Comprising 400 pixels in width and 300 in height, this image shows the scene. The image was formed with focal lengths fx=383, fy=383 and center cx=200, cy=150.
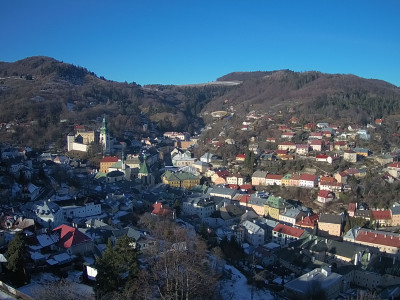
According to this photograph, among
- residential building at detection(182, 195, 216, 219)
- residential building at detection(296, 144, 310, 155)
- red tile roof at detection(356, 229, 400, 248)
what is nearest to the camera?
red tile roof at detection(356, 229, 400, 248)

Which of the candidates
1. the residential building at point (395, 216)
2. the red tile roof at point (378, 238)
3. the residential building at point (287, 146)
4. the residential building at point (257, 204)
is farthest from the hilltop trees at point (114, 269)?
the residential building at point (287, 146)

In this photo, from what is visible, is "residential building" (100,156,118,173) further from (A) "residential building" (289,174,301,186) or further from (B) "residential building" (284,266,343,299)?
(B) "residential building" (284,266,343,299)

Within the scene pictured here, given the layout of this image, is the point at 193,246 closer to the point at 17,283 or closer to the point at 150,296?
the point at 150,296

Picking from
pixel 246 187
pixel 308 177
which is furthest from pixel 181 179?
pixel 308 177

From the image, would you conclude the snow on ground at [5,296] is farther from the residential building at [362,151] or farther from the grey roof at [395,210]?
the residential building at [362,151]

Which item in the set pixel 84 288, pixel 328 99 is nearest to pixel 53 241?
pixel 84 288

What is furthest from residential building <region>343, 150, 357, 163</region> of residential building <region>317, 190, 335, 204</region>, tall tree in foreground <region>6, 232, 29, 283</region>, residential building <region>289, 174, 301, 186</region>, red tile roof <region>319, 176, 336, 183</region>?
tall tree in foreground <region>6, 232, 29, 283</region>
